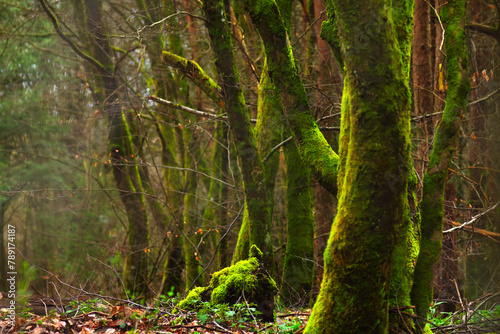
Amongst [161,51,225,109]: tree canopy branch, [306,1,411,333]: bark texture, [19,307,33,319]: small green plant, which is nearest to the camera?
[306,1,411,333]: bark texture

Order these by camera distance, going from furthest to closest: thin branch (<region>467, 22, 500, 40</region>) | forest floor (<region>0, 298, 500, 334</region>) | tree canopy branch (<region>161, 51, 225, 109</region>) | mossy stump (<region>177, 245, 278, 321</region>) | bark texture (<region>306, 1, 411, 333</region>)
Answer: thin branch (<region>467, 22, 500, 40</region>) < tree canopy branch (<region>161, 51, 225, 109</region>) < mossy stump (<region>177, 245, 278, 321</region>) < forest floor (<region>0, 298, 500, 334</region>) < bark texture (<region>306, 1, 411, 333</region>)

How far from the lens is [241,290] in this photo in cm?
421

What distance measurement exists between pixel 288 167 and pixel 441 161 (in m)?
4.38

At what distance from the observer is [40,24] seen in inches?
409

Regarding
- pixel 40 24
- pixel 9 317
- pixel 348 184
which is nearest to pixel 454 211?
pixel 348 184

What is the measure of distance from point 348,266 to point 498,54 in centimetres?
834

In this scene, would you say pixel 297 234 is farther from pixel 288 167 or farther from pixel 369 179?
pixel 369 179

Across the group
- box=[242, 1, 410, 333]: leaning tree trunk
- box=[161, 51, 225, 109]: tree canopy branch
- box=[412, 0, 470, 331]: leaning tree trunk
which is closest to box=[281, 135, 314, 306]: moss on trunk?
box=[161, 51, 225, 109]: tree canopy branch

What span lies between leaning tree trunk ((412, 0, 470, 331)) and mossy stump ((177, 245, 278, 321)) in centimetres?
176

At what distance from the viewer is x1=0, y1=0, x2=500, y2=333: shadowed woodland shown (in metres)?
2.47

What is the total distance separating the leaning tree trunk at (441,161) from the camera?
2.93 m

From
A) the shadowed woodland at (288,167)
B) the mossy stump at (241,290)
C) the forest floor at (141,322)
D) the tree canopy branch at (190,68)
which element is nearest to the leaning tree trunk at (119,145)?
the shadowed woodland at (288,167)

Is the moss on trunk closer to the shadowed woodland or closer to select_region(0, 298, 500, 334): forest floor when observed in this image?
the shadowed woodland

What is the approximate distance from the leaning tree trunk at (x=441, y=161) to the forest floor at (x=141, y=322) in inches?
15.0
